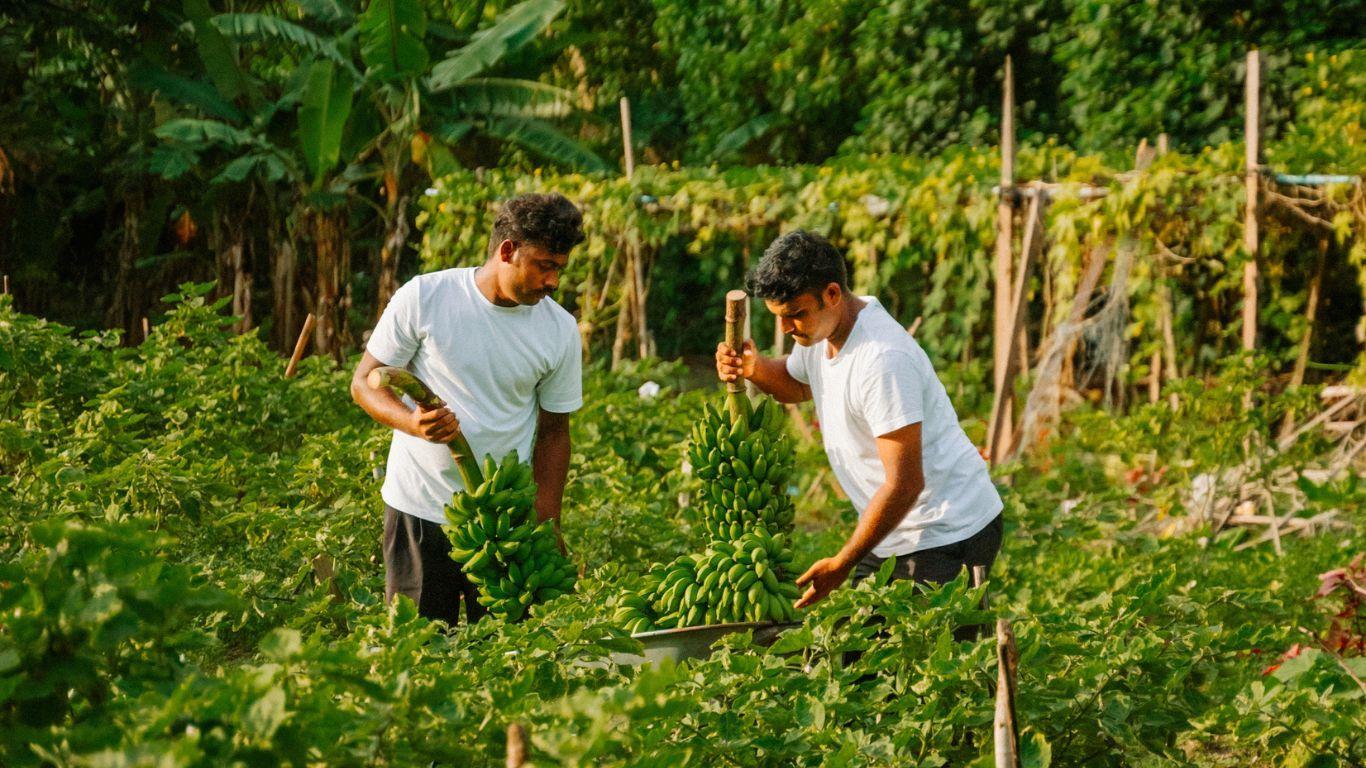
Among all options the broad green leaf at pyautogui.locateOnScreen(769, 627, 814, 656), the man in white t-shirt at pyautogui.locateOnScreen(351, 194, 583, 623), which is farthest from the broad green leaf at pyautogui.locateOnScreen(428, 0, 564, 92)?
the broad green leaf at pyautogui.locateOnScreen(769, 627, 814, 656)

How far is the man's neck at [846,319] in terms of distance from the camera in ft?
12.8

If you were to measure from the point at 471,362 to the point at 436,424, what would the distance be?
20.2 inches

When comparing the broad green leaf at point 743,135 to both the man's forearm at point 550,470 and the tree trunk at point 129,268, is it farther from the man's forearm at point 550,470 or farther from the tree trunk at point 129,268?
the man's forearm at point 550,470

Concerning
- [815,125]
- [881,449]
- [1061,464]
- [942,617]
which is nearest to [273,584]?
[881,449]

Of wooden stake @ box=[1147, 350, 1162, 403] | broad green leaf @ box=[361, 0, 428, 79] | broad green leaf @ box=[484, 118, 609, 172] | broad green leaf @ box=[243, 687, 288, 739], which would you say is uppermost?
broad green leaf @ box=[361, 0, 428, 79]

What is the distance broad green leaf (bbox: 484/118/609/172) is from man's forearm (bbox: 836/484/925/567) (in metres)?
10.6

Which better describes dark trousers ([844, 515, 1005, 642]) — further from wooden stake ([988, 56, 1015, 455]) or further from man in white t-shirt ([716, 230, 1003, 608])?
wooden stake ([988, 56, 1015, 455])

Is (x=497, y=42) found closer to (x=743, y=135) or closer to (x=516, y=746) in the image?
(x=743, y=135)

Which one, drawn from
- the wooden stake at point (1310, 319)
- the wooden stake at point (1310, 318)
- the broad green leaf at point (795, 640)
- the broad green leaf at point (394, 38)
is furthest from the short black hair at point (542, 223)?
the broad green leaf at point (394, 38)

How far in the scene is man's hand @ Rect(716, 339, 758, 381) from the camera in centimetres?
391

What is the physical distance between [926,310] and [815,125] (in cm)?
655

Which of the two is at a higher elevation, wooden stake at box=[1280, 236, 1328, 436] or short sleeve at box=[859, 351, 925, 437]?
short sleeve at box=[859, 351, 925, 437]

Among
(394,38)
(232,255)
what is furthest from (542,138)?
(232,255)

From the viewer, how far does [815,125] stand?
15930mm
